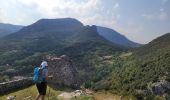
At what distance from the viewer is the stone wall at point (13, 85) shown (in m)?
27.4

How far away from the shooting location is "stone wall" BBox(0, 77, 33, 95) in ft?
89.8

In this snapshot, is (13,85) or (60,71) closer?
(60,71)

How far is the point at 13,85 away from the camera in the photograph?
2811cm

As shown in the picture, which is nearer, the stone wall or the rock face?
the stone wall

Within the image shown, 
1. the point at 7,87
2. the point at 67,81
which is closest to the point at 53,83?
the point at 67,81

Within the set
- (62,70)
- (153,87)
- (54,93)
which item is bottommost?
(153,87)

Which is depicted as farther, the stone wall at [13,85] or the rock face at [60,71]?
the rock face at [60,71]

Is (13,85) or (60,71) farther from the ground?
→ (60,71)

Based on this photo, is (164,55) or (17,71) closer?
(164,55)

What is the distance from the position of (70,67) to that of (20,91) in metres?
4.67

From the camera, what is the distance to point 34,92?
84.8 feet

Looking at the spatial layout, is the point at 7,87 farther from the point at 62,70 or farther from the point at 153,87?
the point at 153,87

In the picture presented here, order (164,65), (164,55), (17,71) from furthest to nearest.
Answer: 1. (17,71)
2. (164,55)
3. (164,65)

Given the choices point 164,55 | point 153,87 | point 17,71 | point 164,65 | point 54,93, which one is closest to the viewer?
point 54,93
